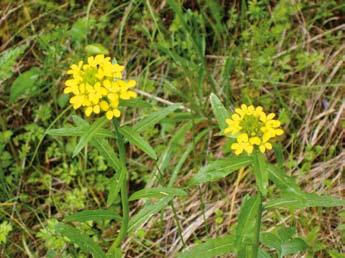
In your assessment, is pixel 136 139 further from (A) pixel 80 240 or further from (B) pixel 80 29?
(B) pixel 80 29

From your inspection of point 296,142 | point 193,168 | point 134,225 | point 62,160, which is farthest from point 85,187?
point 296,142

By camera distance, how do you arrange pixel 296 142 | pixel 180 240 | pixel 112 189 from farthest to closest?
1. pixel 296 142
2. pixel 180 240
3. pixel 112 189

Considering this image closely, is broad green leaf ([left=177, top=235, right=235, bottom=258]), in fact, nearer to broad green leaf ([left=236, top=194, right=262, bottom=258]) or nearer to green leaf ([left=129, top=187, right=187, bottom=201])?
broad green leaf ([left=236, top=194, right=262, bottom=258])

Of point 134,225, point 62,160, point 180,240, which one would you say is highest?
point 134,225

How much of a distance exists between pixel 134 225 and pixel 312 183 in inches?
32.6

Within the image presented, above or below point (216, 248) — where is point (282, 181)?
above

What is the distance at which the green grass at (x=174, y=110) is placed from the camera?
2.44m

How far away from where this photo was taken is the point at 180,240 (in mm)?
2396

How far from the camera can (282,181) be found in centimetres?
161

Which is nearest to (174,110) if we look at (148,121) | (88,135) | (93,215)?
(148,121)

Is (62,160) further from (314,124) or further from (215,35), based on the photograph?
(314,124)

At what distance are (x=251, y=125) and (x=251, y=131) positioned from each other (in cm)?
1

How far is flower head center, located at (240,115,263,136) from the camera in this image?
1539 millimetres

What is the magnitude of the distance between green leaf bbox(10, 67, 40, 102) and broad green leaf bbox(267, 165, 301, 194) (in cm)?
146
